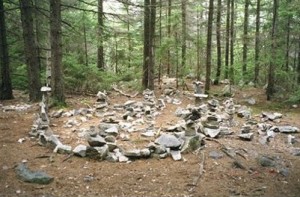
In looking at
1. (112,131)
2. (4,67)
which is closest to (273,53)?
(112,131)

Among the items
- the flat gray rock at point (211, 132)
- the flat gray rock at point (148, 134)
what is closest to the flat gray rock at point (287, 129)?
the flat gray rock at point (211, 132)

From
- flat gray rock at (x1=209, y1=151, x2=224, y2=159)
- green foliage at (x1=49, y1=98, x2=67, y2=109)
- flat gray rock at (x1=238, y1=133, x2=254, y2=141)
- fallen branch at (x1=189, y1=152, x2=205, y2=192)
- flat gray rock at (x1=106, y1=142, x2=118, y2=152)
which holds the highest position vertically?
green foliage at (x1=49, y1=98, x2=67, y2=109)

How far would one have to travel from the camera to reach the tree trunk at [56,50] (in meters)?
12.3

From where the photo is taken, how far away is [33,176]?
685 cm

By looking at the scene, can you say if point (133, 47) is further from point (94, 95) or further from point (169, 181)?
point (169, 181)

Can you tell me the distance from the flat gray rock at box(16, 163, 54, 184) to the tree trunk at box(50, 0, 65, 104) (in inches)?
232

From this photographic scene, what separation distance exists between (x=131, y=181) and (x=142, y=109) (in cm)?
577

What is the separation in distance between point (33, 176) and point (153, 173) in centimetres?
241

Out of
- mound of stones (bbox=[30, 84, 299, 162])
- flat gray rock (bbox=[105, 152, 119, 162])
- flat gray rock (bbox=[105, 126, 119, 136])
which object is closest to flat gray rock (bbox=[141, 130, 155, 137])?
mound of stones (bbox=[30, 84, 299, 162])

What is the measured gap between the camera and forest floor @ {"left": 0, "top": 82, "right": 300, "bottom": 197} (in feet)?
21.6

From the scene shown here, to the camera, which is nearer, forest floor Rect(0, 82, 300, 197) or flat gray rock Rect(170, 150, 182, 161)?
forest floor Rect(0, 82, 300, 197)

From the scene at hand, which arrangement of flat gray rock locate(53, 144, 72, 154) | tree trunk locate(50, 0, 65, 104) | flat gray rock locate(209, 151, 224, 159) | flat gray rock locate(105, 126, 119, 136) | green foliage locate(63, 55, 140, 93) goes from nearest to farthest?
flat gray rock locate(53, 144, 72, 154), flat gray rock locate(209, 151, 224, 159), flat gray rock locate(105, 126, 119, 136), tree trunk locate(50, 0, 65, 104), green foliage locate(63, 55, 140, 93)

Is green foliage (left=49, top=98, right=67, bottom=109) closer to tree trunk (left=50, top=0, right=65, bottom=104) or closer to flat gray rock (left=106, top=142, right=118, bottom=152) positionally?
tree trunk (left=50, top=0, right=65, bottom=104)

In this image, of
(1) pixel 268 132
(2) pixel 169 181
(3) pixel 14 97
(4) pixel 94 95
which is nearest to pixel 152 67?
(4) pixel 94 95
